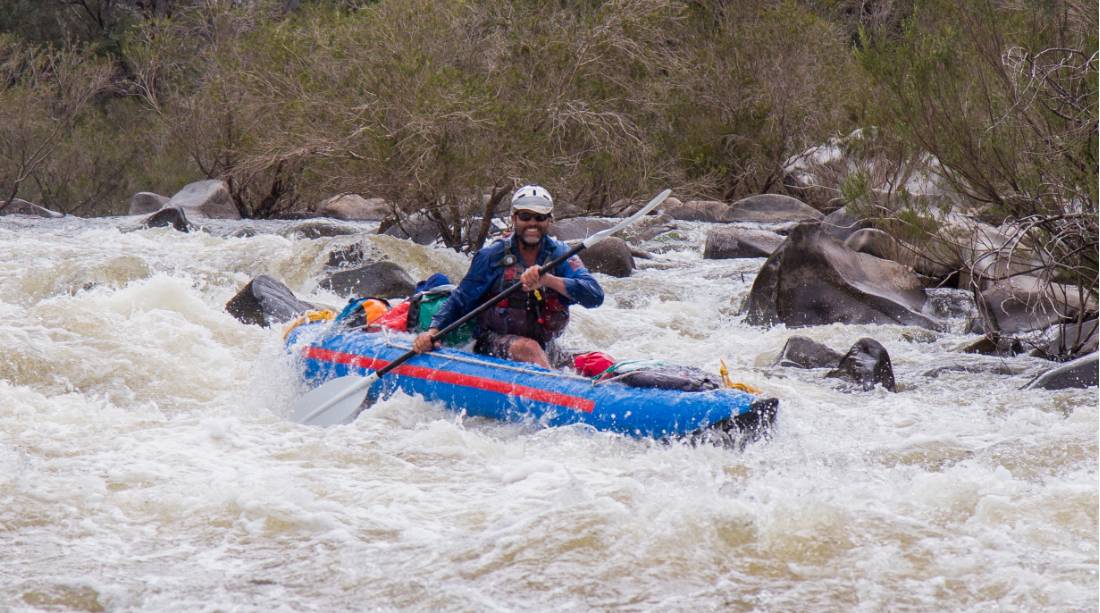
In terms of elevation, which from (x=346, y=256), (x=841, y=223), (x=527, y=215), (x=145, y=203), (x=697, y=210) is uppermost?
(x=527, y=215)

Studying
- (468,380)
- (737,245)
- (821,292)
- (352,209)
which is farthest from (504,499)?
(352,209)

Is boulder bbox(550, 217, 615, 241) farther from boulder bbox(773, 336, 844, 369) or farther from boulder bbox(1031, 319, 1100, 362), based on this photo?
boulder bbox(1031, 319, 1100, 362)

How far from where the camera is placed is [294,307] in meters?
8.05

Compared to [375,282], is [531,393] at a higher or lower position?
higher

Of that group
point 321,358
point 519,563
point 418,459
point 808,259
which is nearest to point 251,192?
point 808,259

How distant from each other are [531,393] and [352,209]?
39.2ft

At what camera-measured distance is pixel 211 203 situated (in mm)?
15234

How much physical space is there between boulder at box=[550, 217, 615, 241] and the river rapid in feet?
18.9

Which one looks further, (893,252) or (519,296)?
(893,252)

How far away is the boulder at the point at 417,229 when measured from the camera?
1212 cm

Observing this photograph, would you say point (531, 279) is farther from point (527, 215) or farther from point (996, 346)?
point (996, 346)

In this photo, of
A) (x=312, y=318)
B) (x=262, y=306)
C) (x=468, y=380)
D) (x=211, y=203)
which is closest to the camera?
(x=468, y=380)

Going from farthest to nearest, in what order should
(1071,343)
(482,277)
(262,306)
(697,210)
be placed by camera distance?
(697,210) → (262,306) → (1071,343) → (482,277)

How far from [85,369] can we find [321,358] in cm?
128
